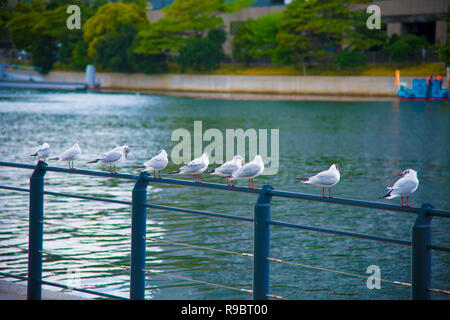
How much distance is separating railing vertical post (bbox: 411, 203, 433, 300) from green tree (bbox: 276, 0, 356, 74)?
72.5 metres

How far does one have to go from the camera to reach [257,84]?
84.3 meters

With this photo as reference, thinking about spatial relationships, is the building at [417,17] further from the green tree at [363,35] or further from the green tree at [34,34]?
the green tree at [34,34]

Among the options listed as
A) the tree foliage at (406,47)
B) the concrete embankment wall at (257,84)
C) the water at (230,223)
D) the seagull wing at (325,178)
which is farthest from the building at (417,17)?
the seagull wing at (325,178)

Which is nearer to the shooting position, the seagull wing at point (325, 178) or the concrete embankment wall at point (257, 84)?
the seagull wing at point (325, 178)

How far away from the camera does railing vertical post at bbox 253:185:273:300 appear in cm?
509

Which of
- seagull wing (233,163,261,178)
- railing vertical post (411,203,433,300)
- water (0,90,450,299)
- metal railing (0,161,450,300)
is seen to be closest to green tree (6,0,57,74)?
water (0,90,450,299)

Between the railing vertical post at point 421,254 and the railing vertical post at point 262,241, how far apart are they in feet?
3.35

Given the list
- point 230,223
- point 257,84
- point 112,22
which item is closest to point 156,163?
point 230,223

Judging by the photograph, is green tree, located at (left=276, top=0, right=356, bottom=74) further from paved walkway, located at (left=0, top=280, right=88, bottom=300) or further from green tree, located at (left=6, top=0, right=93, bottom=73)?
paved walkway, located at (left=0, top=280, right=88, bottom=300)

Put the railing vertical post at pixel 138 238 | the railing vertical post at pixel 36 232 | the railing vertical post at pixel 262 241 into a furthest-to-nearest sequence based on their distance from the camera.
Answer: the railing vertical post at pixel 36 232
the railing vertical post at pixel 138 238
the railing vertical post at pixel 262 241

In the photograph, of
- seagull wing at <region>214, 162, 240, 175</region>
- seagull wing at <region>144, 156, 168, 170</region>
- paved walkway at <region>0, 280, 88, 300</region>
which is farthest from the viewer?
seagull wing at <region>144, 156, 168, 170</region>

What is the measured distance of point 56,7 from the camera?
116m

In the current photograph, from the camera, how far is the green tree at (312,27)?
7600cm

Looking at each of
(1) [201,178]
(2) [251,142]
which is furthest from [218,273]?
(2) [251,142]
